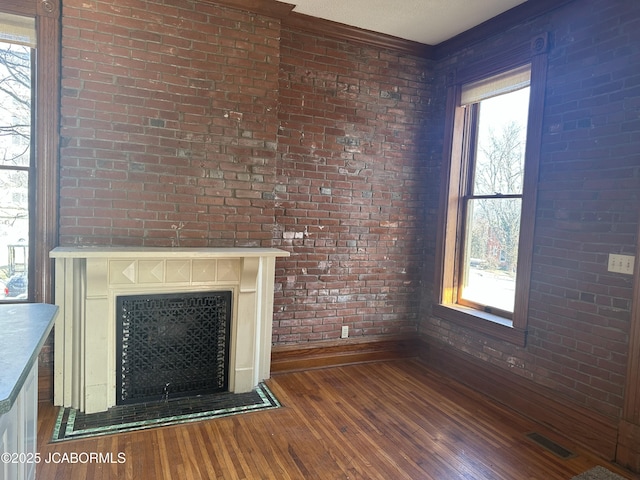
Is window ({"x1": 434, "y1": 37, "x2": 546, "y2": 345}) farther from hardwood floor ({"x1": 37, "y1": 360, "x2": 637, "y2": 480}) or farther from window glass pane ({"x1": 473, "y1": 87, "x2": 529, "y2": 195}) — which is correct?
hardwood floor ({"x1": 37, "y1": 360, "x2": 637, "y2": 480})

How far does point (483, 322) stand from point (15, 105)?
3.88 metres

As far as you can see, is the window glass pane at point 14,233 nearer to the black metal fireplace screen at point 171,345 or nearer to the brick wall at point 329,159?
the brick wall at point 329,159

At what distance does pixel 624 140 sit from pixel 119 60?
11.0 ft

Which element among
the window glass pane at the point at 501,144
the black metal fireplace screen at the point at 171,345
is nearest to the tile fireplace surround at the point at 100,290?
the black metal fireplace screen at the point at 171,345

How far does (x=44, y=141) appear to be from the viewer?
2.83m

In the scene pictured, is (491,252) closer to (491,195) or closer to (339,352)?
(491,195)

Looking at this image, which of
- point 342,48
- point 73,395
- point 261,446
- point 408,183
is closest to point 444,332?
point 408,183

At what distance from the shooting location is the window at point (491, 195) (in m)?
3.10

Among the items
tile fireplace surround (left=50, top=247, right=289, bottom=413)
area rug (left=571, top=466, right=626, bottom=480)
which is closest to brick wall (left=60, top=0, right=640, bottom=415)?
tile fireplace surround (left=50, top=247, right=289, bottom=413)

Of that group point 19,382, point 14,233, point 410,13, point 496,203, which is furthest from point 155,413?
point 410,13

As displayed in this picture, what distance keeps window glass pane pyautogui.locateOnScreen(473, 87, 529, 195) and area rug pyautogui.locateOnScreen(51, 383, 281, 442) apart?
2.54 metres

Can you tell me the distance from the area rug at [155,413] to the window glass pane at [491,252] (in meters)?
2.02

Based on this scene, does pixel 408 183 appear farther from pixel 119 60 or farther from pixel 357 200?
pixel 119 60

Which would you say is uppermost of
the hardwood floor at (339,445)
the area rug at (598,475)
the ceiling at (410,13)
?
the ceiling at (410,13)
